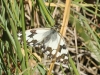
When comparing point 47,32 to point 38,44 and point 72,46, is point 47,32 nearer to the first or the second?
point 38,44

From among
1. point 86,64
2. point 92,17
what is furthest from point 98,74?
point 92,17

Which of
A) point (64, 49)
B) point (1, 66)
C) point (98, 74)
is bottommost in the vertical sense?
point (98, 74)

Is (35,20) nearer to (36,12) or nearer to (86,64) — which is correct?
(36,12)

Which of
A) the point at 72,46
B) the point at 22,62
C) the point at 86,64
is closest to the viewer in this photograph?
the point at 22,62

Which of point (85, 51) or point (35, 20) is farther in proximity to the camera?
point (85, 51)

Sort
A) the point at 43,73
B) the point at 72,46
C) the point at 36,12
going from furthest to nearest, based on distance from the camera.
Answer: the point at 72,46
the point at 36,12
the point at 43,73

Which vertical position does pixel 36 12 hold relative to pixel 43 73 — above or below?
above
